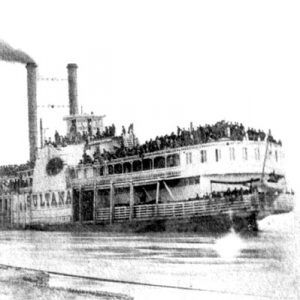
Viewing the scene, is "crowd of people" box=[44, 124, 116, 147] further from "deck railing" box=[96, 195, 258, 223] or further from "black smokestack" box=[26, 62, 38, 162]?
"black smokestack" box=[26, 62, 38, 162]

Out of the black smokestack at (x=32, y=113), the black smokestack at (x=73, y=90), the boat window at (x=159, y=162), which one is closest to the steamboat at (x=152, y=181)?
the boat window at (x=159, y=162)

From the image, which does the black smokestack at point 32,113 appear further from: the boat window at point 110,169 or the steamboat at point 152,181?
the boat window at point 110,169

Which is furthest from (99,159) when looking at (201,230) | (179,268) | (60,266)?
(179,268)

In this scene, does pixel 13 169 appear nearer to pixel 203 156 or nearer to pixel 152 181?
pixel 152 181

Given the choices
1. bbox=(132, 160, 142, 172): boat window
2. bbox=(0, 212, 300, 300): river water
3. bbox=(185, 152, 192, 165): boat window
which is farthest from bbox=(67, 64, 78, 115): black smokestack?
bbox=(185, 152, 192, 165): boat window

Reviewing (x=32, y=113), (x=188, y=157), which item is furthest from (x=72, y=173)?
(x=32, y=113)

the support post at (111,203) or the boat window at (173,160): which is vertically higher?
the boat window at (173,160)

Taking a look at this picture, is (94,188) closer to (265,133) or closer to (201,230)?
(201,230)
